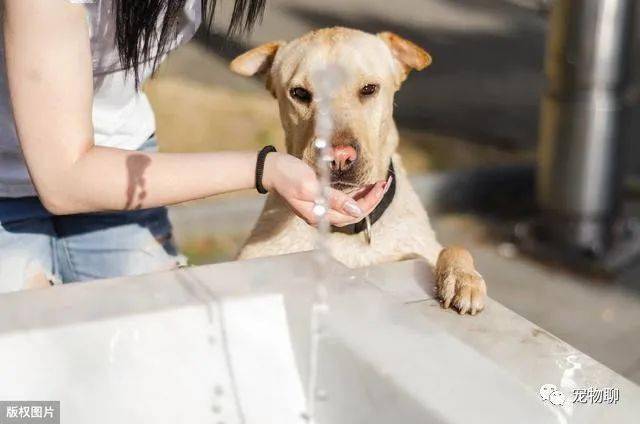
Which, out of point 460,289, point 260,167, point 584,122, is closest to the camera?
point 460,289

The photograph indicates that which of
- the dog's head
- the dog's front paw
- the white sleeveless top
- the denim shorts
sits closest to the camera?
the dog's front paw

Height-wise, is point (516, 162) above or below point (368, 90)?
below

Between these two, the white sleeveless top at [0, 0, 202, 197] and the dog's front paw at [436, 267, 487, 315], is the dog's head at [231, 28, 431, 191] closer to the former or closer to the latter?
the white sleeveless top at [0, 0, 202, 197]

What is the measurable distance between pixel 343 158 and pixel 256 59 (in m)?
0.40

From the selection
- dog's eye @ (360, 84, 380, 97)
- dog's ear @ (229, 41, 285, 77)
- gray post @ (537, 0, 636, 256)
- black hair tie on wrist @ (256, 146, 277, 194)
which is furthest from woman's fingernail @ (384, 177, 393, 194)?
gray post @ (537, 0, 636, 256)

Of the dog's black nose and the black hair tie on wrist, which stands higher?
the black hair tie on wrist

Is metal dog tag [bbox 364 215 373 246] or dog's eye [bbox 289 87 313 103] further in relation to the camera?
dog's eye [bbox 289 87 313 103]

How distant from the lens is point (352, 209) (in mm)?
1280

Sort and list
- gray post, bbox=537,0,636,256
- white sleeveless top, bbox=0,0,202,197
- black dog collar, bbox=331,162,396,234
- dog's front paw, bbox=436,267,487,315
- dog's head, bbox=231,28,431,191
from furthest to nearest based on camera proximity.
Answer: gray post, bbox=537,0,636,256 → dog's head, bbox=231,28,431,191 → black dog collar, bbox=331,162,396,234 → white sleeveless top, bbox=0,0,202,197 → dog's front paw, bbox=436,267,487,315

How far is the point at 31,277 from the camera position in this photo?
158 centimetres

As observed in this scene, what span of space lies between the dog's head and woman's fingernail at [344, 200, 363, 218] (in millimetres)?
507

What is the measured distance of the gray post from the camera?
3.03m

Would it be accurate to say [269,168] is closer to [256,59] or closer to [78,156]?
[78,156]

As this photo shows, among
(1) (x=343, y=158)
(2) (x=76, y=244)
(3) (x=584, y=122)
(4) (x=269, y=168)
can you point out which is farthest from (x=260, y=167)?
(3) (x=584, y=122)
